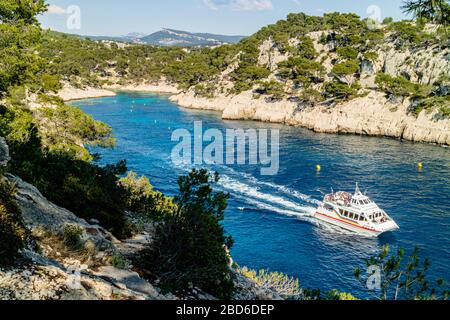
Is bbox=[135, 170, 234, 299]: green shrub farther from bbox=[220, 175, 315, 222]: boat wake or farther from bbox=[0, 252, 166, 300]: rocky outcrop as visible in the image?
bbox=[220, 175, 315, 222]: boat wake

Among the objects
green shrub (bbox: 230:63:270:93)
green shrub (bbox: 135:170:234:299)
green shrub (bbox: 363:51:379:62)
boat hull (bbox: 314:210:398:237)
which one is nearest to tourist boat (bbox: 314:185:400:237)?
boat hull (bbox: 314:210:398:237)

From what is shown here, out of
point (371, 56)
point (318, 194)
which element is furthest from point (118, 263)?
point (371, 56)

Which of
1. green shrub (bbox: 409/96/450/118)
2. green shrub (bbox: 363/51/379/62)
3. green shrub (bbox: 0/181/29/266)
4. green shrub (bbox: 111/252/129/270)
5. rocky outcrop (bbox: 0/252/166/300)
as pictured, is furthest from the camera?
green shrub (bbox: 363/51/379/62)

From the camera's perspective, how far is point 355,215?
4400 centimetres

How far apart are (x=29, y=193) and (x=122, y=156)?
5556cm

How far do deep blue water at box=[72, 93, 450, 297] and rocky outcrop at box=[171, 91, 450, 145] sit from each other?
147 inches

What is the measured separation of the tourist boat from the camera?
42219 mm

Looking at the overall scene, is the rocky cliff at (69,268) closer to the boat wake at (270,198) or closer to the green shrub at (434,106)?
the boat wake at (270,198)

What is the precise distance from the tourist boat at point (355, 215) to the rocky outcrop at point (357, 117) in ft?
144

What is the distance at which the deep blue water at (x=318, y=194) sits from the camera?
121 feet

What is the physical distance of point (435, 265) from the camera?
116 feet

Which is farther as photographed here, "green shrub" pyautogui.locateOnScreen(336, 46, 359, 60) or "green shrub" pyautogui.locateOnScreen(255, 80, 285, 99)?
"green shrub" pyautogui.locateOnScreen(255, 80, 285, 99)

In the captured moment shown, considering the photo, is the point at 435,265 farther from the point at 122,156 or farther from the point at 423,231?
the point at 122,156
